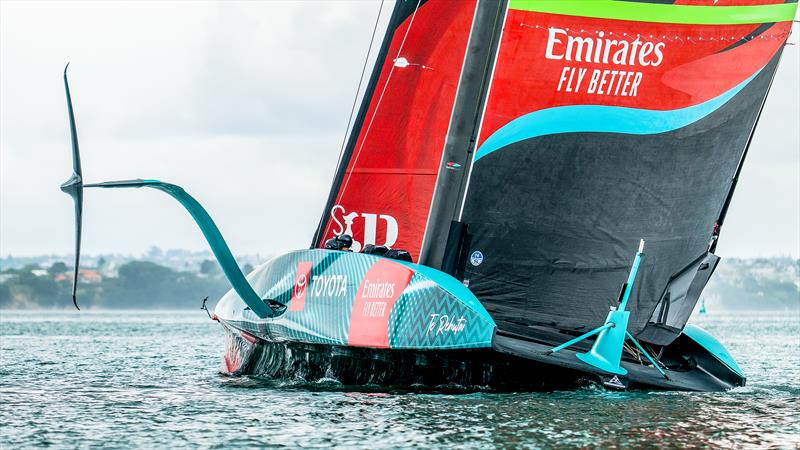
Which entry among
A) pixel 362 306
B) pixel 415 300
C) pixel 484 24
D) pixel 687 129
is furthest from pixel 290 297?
pixel 687 129

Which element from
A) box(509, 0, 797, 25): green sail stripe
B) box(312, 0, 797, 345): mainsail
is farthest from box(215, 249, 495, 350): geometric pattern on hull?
box(509, 0, 797, 25): green sail stripe

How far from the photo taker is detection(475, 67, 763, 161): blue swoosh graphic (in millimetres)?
11367

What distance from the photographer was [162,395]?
12336 mm

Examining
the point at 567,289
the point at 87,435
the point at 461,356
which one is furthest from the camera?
the point at 567,289

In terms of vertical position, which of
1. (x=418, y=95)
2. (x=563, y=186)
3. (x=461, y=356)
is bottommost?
(x=461, y=356)

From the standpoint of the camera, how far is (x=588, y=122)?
11531mm

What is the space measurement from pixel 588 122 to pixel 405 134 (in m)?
1.99

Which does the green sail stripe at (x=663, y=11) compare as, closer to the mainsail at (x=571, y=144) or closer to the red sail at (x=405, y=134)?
the mainsail at (x=571, y=144)

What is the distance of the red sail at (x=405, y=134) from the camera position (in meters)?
12.4

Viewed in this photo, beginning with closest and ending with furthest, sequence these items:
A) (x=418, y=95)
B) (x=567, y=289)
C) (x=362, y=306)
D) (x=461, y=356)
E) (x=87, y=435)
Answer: (x=87, y=435)
(x=461, y=356)
(x=362, y=306)
(x=567, y=289)
(x=418, y=95)

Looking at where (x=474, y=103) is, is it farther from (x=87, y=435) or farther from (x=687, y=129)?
(x=87, y=435)

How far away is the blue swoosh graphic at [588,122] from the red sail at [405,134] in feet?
3.37

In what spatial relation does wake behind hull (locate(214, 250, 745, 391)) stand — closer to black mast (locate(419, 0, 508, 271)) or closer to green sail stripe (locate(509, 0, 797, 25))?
black mast (locate(419, 0, 508, 271))

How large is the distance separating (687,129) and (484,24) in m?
2.15
